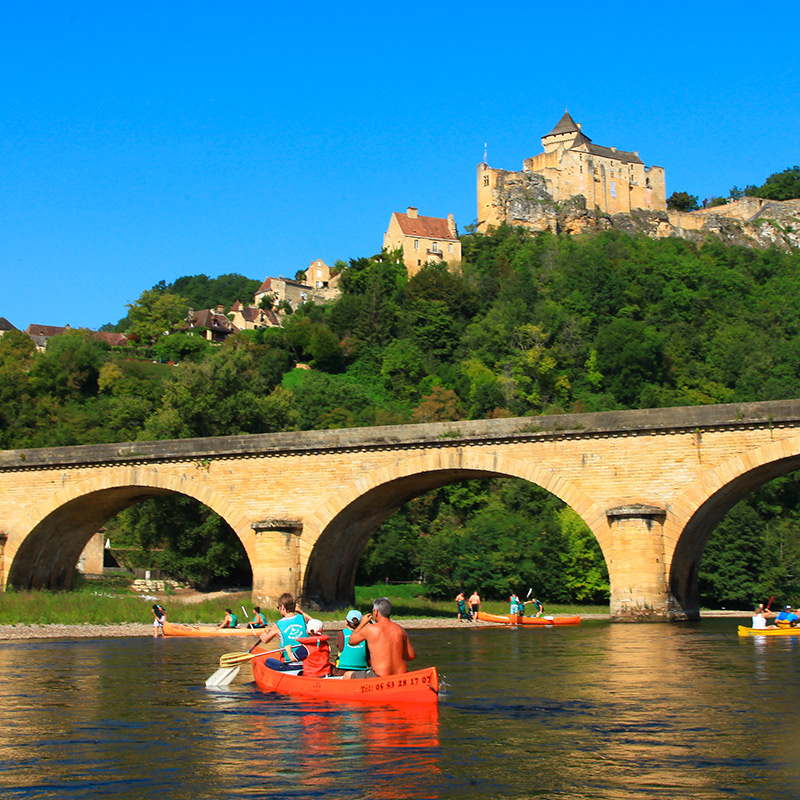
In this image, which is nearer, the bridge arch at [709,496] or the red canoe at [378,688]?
the red canoe at [378,688]

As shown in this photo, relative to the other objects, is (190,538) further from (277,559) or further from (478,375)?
(478,375)

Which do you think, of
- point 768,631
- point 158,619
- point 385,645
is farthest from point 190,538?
point 385,645

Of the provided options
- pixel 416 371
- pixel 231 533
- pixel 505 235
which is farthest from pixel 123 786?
pixel 505 235

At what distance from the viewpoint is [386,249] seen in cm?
11331

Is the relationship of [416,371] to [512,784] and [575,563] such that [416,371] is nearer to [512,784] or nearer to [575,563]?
[575,563]

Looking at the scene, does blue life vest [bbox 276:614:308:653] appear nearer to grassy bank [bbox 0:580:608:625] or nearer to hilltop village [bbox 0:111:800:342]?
grassy bank [bbox 0:580:608:625]

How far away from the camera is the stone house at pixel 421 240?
4355 inches

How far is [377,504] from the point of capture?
30188 mm

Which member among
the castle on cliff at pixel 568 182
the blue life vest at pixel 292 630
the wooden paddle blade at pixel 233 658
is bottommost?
the wooden paddle blade at pixel 233 658

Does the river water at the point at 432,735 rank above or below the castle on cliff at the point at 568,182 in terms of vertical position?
below

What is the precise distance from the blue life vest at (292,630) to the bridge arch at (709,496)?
12.6 meters

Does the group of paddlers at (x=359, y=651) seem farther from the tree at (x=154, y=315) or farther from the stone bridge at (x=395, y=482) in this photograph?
the tree at (x=154, y=315)

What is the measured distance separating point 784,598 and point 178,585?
79.9 ft

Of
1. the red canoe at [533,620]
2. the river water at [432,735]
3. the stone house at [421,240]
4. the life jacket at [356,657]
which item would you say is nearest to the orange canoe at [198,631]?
the river water at [432,735]
